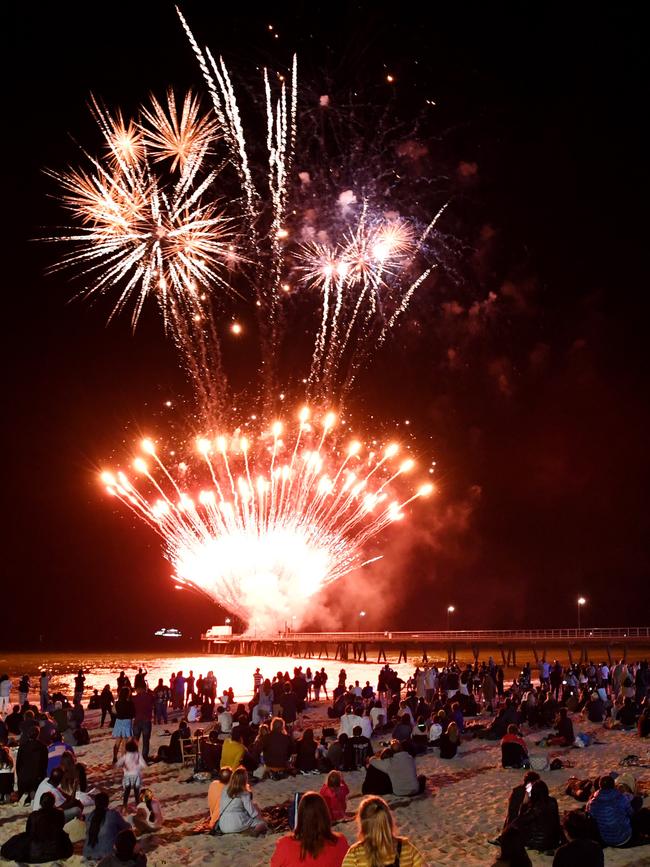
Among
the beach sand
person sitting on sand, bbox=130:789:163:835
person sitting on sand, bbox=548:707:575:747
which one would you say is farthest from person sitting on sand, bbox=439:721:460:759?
person sitting on sand, bbox=130:789:163:835

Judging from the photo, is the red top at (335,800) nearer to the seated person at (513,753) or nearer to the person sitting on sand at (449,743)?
the seated person at (513,753)

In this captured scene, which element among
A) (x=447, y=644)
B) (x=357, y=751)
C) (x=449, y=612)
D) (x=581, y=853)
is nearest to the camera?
(x=581, y=853)

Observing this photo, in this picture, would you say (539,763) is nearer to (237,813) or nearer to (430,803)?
(430,803)

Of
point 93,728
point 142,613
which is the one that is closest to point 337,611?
point 142,613

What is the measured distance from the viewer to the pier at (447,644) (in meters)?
59.5

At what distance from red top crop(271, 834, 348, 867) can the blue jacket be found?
6.43m

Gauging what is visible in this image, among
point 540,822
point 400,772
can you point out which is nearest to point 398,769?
point 400,772

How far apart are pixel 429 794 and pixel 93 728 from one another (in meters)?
13.9

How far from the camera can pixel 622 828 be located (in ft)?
35.0

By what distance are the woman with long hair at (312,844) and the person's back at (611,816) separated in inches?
250

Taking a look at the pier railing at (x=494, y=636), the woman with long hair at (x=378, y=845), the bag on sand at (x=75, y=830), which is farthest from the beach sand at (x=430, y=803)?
the pier railing at (x=494, y=636)

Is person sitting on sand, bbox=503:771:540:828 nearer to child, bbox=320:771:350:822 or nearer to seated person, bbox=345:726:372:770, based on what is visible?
child, bbox=320:771:350:822

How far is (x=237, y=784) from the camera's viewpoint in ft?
37.9

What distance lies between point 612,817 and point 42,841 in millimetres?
7592
